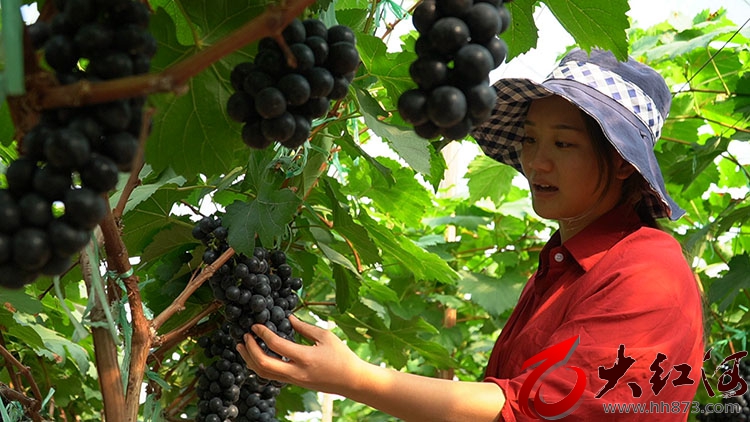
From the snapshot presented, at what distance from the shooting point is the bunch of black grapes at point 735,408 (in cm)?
233

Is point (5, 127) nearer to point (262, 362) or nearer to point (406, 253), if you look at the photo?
point (262, 362)

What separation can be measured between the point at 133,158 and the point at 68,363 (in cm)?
148

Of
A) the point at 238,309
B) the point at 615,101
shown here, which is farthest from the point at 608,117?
the point at 238,309

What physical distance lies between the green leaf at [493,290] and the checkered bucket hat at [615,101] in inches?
A: 46.9

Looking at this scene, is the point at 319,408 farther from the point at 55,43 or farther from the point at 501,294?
the point at 55,43

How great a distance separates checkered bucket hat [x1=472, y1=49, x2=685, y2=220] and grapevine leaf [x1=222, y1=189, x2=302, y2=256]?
47 cm

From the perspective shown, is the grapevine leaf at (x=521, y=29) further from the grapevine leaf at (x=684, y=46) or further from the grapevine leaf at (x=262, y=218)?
the grapevine leaf at (x=684, y=46)

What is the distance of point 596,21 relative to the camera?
809 millimetres

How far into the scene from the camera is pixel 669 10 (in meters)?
3.76

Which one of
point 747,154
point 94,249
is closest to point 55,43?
point 94,249

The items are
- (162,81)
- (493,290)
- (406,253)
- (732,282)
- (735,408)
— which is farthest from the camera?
(493,290)

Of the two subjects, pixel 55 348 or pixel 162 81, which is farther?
pixel 55 348

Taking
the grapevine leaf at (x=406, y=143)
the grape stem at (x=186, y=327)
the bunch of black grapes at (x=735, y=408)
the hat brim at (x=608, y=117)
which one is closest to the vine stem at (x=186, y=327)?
the grape stem at (x=186, y=327)

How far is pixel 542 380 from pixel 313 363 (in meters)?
0.32
